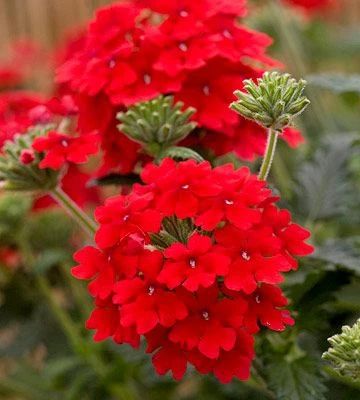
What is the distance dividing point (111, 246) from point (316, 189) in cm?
40

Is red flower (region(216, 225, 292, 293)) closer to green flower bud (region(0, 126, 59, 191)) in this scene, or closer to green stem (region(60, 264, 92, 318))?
green flower bud (region(0, 126, 59, 191))

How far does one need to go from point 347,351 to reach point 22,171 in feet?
1.11

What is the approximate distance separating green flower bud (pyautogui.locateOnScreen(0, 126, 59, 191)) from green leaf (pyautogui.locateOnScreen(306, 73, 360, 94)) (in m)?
0.28

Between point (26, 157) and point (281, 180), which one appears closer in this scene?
point (26, 157)

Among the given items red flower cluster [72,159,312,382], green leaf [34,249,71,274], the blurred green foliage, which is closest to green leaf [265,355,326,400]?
the blurred green foliage

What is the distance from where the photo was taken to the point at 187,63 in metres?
0.82

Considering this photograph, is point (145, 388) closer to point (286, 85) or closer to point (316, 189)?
point (316, 189)

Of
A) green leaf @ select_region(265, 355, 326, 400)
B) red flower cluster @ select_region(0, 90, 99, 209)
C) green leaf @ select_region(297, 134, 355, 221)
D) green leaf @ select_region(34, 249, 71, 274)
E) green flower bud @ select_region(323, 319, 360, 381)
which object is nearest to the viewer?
green flower bud @ select_region(323, 319, 360, 381)

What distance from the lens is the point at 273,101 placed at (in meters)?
0.70

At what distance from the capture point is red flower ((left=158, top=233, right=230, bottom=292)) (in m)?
0.66

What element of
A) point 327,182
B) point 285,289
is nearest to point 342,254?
point 285,289

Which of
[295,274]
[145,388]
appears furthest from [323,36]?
[295,274]

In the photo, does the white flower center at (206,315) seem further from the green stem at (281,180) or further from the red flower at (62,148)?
the green stem at (281,180)

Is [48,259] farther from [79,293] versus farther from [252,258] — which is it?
[252,258]
